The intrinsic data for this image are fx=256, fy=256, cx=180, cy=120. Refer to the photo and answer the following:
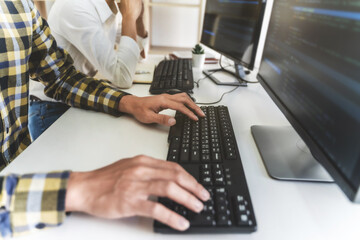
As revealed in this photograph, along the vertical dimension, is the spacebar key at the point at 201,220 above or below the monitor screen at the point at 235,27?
below

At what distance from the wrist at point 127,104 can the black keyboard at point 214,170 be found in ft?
0.47

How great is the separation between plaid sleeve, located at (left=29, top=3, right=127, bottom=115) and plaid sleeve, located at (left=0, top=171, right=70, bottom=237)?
0.36 meters

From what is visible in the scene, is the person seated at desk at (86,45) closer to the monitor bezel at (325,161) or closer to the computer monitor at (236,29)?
the computer monitor at (236,29)

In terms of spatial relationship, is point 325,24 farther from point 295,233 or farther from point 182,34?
point 182,34

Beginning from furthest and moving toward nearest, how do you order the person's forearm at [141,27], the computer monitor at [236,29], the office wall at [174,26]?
the office wall at [174,26]
the person's forearm at [141,27]
the computer monitor at [236,29]

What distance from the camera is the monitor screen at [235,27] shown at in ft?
3.12

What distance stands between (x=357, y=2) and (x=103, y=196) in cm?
48

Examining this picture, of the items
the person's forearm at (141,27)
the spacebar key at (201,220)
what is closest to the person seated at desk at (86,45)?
the person's forearm at (141,27)

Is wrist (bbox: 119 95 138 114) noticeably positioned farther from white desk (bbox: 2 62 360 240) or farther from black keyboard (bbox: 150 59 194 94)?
black keyboard (bbox: 150 59 194 94)

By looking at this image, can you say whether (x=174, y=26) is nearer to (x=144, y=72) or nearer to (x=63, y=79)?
(x=144, y=72)

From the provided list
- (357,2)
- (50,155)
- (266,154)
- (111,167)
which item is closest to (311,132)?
(266,154)

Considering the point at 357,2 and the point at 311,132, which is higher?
the point at 357,2

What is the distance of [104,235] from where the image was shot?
0.38 m

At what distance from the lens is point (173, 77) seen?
1042 millimetres
